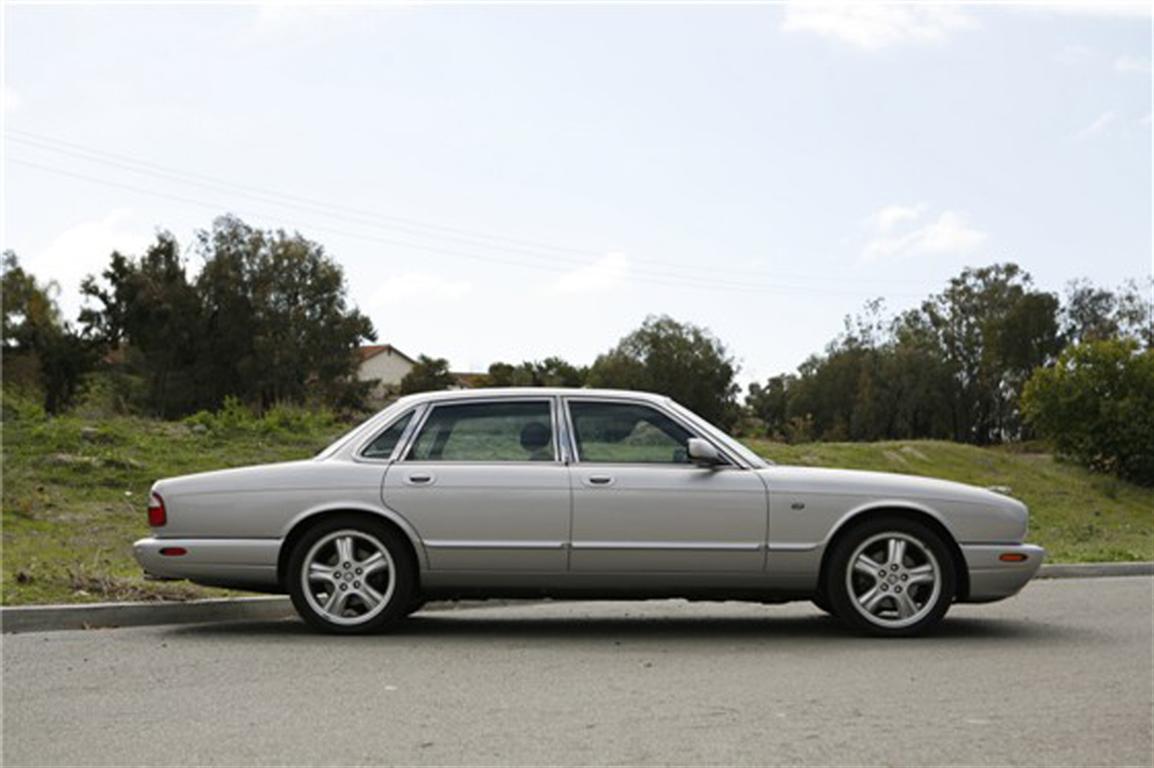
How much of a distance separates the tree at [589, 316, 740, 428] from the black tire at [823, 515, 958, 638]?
192ft

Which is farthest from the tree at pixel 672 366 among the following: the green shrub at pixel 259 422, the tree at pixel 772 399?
the green shrub at pixel 259 422

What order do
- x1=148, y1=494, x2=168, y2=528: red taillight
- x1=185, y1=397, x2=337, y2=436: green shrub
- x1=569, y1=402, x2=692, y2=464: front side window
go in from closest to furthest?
x1=148, y1=494, x2=168, y2=528: red taillight → x1=569, y1=402, x2=692, y2=464: front side window → x1=185, y1=397, x2=337, y2=436: green shrub

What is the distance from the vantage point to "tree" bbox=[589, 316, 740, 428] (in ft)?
230

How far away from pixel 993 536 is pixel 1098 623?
1.61 metres

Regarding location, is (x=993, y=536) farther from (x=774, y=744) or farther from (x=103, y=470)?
(x=103, y=470)

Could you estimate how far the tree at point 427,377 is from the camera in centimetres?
7575

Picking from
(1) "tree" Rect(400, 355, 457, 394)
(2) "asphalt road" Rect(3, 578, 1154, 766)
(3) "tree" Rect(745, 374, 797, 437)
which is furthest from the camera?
(3) "tree" Rect(745, 374, 797, 437)

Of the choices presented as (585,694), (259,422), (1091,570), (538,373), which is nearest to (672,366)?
(538,373)

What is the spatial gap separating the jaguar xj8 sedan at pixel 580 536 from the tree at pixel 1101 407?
1096 inches

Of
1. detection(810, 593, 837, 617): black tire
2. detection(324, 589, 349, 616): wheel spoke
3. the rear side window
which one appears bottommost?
detection(324, 589, 349, 616): wheel spoke

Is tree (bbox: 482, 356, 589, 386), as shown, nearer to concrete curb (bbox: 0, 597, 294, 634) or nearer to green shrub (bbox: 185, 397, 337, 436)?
green shrub (bbox: 185, 397, 337, 436)

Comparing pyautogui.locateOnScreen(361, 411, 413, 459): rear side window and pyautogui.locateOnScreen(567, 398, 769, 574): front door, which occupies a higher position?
pyautogui.locateOnScreen(361, 411, 413, 459): rear side window

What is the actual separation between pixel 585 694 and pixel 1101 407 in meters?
31.4

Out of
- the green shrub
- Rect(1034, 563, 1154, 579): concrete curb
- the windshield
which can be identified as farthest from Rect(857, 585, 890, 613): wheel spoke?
the green shrub
